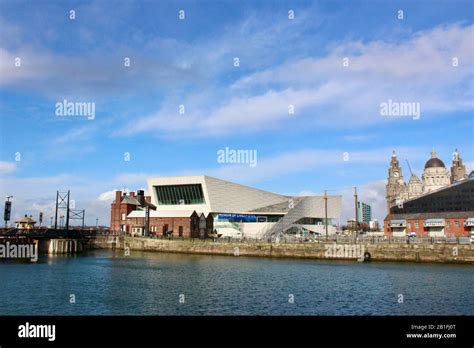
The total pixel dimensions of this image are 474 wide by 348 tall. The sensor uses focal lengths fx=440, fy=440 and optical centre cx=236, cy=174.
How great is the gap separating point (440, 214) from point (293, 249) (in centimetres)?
3492

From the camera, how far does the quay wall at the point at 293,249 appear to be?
212 feet

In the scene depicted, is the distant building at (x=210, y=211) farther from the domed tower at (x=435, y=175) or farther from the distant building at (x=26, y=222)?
the domed tower at (x=435, y=175)

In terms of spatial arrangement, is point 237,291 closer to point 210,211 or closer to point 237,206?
point 210,211

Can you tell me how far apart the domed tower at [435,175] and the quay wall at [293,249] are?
112m

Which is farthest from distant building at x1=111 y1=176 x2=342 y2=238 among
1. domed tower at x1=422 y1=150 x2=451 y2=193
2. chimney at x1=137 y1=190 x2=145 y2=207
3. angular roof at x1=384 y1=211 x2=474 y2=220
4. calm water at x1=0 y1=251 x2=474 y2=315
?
domed tower at x1=422 y1=150 x2=451 y2=193

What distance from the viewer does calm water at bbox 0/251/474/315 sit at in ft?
98.0

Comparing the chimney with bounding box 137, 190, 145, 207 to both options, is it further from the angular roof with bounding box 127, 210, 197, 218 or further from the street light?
the street light

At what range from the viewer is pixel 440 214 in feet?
298

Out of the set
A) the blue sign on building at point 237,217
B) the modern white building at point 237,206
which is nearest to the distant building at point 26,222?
the modern white building at point 237,206

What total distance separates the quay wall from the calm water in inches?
379
